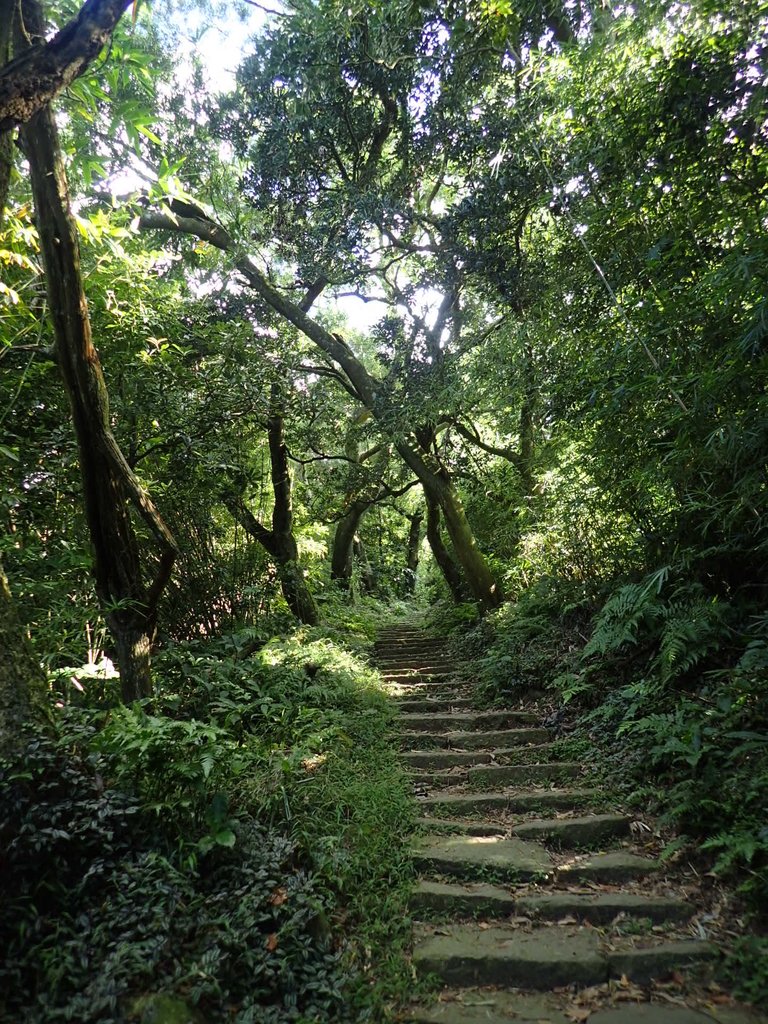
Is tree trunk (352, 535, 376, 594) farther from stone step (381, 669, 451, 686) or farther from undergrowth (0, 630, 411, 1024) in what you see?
undergrowth (0, 630, 411, 1024)

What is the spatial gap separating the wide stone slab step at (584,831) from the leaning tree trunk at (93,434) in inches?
111

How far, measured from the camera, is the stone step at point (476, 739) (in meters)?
4.67

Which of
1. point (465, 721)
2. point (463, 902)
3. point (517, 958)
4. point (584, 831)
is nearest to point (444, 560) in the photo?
point (465, 721)

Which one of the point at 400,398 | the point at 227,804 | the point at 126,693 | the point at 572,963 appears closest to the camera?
the point at 572,963

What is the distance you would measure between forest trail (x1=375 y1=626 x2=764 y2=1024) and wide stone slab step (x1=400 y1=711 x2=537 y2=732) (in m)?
0.45

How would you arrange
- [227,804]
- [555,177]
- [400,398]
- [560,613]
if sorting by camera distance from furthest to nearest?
[400,398], [560,613], [555,177], [227,804]

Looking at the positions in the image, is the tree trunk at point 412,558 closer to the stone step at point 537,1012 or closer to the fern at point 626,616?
the fern at point 626,616

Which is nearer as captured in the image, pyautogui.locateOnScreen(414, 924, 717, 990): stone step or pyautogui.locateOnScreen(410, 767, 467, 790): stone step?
pyautogui.locateOnScreen(414, 924, 717, 990): stone step

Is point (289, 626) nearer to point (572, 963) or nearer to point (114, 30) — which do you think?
point (572, 963)

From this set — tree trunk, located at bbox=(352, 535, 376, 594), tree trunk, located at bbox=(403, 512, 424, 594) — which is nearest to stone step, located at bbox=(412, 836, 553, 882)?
tree trunk, located at bbox=(352, 535, 376, 594)

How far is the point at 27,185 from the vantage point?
368cm

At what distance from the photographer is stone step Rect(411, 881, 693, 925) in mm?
2684

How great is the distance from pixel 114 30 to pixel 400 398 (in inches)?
204

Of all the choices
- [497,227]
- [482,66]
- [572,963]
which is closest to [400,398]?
[497,227]
